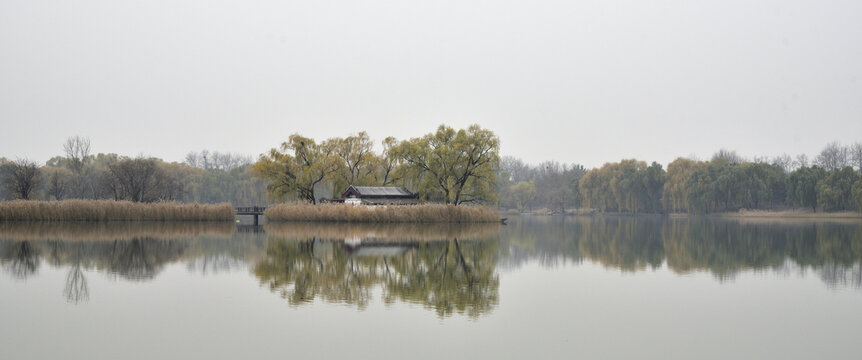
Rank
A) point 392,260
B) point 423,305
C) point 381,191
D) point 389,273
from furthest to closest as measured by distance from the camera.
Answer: point 381,191 → point 392,260 → point 389,273 → point 423,305

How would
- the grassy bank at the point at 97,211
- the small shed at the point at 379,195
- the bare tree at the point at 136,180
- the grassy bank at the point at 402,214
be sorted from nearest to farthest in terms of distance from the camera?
the grassy bank at the point at 97,211, the grassy bank at the point at 402,214, the small shed at the point at 379,195, the bare tree at the point at 136,180

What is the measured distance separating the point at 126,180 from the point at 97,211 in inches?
773

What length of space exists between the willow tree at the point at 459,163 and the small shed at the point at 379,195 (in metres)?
1.49

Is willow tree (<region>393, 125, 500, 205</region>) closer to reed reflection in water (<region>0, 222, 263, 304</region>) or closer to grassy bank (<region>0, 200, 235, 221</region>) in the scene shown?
grassy bank (<region>0, 200, 235, 221</region>)

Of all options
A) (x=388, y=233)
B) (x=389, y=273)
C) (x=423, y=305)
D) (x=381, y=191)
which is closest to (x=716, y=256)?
(x=389, y=273)

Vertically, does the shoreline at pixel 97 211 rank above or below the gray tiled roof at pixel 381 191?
below

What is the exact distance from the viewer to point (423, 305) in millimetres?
14562

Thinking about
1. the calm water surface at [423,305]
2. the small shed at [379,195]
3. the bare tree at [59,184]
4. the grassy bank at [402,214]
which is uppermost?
the bare tree at [59,184]

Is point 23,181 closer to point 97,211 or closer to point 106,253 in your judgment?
point 97,211

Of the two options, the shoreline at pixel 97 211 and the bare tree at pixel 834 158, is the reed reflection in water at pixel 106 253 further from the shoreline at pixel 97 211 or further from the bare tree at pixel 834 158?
the bare tree at pixel 834 158

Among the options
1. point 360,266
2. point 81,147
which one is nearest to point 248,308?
point 360,266

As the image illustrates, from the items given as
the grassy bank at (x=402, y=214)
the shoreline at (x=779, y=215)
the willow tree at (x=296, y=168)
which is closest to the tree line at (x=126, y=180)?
the willow tree at (x=296, y=168)

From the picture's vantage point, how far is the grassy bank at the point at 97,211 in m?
52.0

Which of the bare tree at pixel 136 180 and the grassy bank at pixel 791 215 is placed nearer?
the bare tree at pixel 136 180
